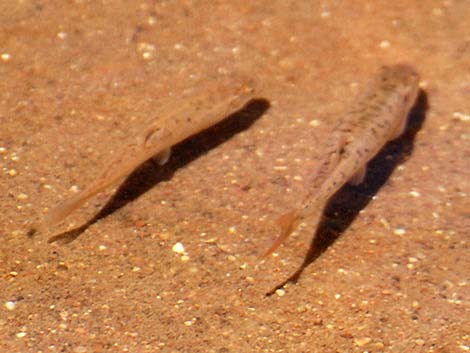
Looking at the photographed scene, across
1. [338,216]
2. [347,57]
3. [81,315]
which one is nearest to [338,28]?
[347,57]

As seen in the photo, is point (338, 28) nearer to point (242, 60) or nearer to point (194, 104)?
point (242, 60)

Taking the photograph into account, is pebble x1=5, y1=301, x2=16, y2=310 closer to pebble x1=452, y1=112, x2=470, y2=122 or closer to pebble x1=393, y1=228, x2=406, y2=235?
pebble x1=393, y1=228, x2=406, y2=235

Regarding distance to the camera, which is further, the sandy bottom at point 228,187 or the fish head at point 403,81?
the fish head at point 403,81

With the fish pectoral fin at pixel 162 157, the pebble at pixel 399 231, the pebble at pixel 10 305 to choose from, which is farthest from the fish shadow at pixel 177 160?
the pebble at pixel 399 231

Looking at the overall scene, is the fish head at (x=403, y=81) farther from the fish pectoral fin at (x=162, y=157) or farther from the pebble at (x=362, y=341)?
the pebble at (x=362, y=341)

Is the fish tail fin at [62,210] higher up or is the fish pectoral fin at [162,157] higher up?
the fish tail fin at [62,210]

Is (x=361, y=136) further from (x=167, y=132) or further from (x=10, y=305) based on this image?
(x=10, y=305)

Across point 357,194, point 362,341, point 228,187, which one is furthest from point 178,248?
point 357,194
